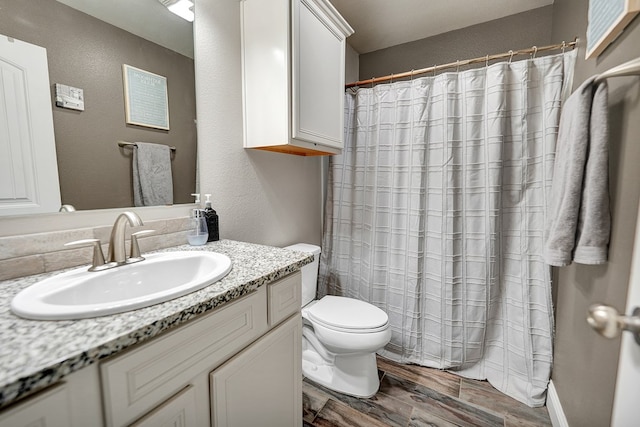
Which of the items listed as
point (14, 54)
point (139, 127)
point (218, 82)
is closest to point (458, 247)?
point (218, 82)

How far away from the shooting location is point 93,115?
0.93 m

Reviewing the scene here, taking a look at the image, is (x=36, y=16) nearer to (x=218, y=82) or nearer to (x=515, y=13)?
(x=218, y=82)

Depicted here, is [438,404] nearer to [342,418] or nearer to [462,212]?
Answer: [342,418]

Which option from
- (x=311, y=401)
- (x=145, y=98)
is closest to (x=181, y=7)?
(x=145, y=98)

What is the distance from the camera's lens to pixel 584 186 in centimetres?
92

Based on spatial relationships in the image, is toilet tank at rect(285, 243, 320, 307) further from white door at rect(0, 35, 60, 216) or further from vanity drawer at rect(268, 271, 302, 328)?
white door at rect(0, 35, 60, 216)

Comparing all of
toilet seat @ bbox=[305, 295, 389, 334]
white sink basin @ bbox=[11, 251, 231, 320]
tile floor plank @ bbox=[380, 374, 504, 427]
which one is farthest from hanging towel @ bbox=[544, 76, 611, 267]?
white sink basin @ bbox=[11, 251, 231, 320]

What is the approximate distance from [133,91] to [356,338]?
1456 millimetres

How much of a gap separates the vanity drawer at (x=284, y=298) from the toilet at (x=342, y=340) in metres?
0.51

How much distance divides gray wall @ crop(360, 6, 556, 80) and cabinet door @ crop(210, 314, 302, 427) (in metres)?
2.16

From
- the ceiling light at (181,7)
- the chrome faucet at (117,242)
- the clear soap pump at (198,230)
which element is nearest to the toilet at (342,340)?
the clear soap pump at (198,230)

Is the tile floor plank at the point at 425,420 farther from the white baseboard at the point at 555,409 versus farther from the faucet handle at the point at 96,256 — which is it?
the faucet handle at the point at 96,256

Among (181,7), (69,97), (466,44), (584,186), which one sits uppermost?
(466,44)

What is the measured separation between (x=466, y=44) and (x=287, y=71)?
1558 millimetres
